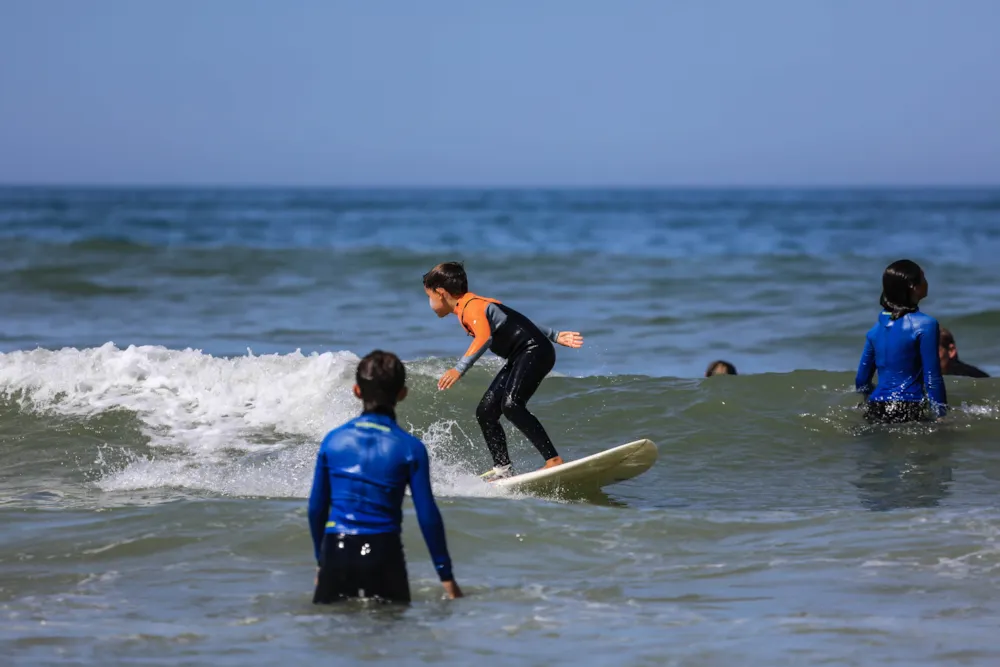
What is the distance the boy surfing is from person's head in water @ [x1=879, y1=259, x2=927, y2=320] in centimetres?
237

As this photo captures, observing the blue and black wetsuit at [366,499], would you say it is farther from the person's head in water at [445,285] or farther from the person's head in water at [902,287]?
the person's head in water at [902,287]

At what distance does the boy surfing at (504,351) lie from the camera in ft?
25.9

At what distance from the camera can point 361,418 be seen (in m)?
4.89

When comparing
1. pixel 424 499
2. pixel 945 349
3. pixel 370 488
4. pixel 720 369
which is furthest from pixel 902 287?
pixel 370 488

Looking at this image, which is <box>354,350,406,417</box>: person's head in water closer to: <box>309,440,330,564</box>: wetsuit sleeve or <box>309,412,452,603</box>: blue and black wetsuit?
<box>309,412,452,603</box>: blue and black wetsuit

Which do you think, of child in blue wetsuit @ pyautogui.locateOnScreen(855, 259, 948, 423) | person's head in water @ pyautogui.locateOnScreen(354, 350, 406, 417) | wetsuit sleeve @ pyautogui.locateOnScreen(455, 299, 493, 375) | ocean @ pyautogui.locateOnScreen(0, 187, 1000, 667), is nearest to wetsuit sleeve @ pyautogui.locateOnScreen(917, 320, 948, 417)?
child in blue wetsuit @ pyautogui.locateOnScreen(855, 259, 948, 423)

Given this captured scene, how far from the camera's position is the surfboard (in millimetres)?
7848

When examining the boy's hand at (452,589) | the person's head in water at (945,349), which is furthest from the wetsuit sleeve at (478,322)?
the person's head in water at (945,349)

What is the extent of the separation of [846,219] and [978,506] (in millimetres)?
64553

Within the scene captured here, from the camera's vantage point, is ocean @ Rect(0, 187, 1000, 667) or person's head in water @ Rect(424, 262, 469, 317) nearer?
ocean @ Rect(0, 187, 1000, 667)

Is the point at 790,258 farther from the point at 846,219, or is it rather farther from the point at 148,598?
the point at 846,219

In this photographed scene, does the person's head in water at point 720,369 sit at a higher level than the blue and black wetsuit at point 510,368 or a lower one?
lower

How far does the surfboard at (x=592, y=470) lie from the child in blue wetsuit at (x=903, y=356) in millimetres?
1985

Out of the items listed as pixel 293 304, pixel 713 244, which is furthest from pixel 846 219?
pixel 293 304
